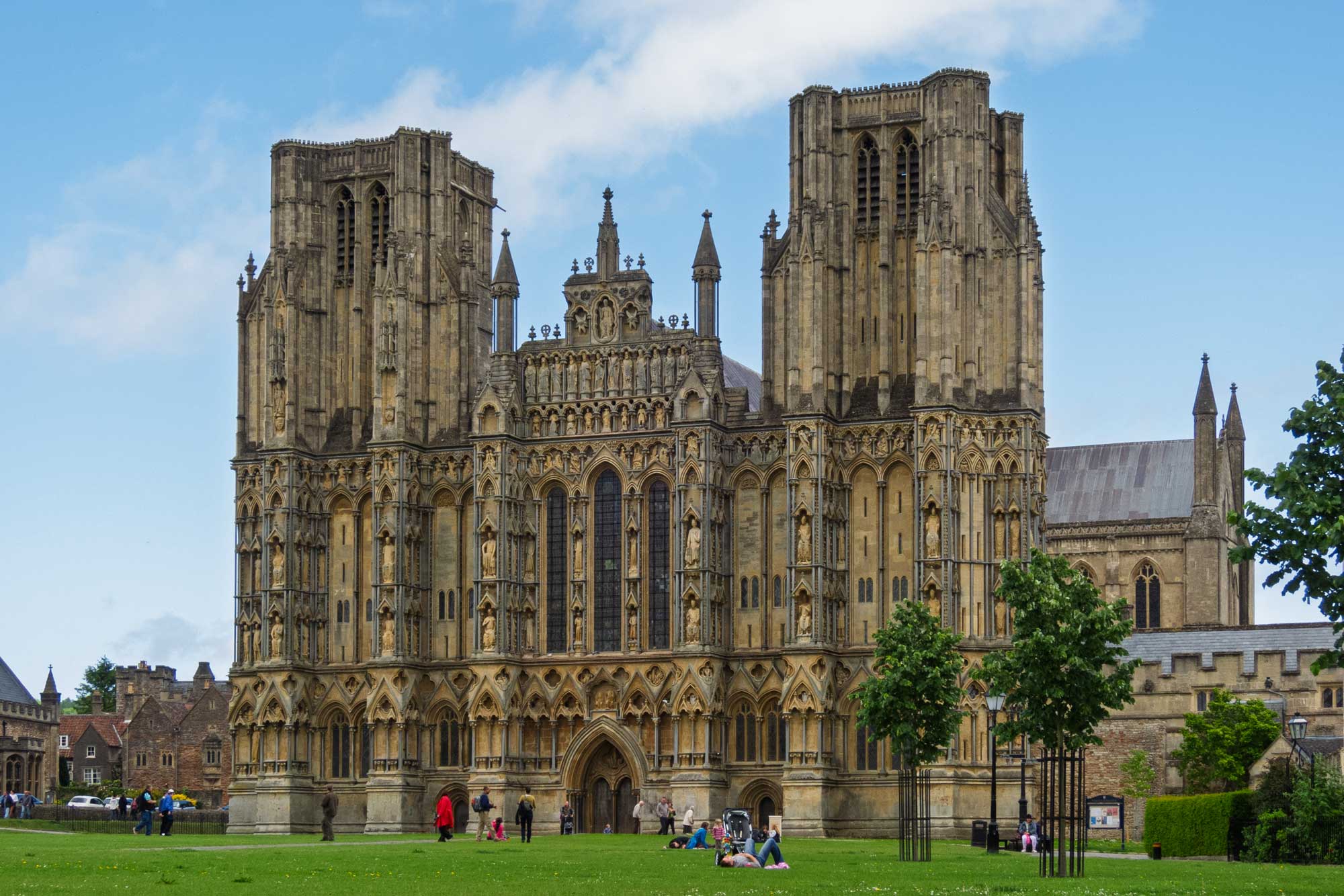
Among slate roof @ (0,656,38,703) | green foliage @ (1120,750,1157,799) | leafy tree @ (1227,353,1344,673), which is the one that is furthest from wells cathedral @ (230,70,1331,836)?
slate roof @ (0,656,38,703)

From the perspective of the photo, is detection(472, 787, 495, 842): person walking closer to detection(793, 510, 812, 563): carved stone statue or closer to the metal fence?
the metal fence

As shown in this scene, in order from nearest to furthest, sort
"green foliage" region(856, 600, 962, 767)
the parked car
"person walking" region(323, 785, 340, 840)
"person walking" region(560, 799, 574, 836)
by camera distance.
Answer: "green foliage" region(856, 600, 962, 767) < "person walking" region(323, 785, 340, 840) < "person walking" region(560, 799, 574, 836) < the parked car

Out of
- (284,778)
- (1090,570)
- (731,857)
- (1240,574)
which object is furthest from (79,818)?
(1240,574)

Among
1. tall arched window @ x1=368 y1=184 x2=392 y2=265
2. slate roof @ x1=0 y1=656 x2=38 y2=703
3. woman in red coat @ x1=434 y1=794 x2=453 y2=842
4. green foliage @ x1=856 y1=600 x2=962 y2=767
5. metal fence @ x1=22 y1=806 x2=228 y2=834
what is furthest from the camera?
slate roof @ x1=0 y1=656 x2=38 y2=703

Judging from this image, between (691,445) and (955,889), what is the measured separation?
40.8 meters

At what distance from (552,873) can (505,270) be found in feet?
141

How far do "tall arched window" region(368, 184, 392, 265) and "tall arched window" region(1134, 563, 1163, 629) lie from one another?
44.5 metres

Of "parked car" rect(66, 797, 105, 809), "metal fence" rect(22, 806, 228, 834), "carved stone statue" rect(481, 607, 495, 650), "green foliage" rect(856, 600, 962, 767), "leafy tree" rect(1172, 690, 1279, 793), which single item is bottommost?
"parked car" rect(66, 797, 105, 809)

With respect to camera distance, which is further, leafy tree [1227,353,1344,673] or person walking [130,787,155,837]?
person walking [130,787,155,837]

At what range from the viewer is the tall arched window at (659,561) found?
7819 centimetres

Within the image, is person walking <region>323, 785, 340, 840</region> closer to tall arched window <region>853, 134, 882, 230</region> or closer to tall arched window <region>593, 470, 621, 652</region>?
tall arched window <region>593, 470, 621, 652</region>

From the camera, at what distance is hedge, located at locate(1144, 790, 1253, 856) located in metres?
56.8

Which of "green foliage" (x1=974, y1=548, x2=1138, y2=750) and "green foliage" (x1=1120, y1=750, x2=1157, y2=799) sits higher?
"green foliage" (x1=974, y1=548, x2=1138, y2=750)

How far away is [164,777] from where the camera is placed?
419 feet
